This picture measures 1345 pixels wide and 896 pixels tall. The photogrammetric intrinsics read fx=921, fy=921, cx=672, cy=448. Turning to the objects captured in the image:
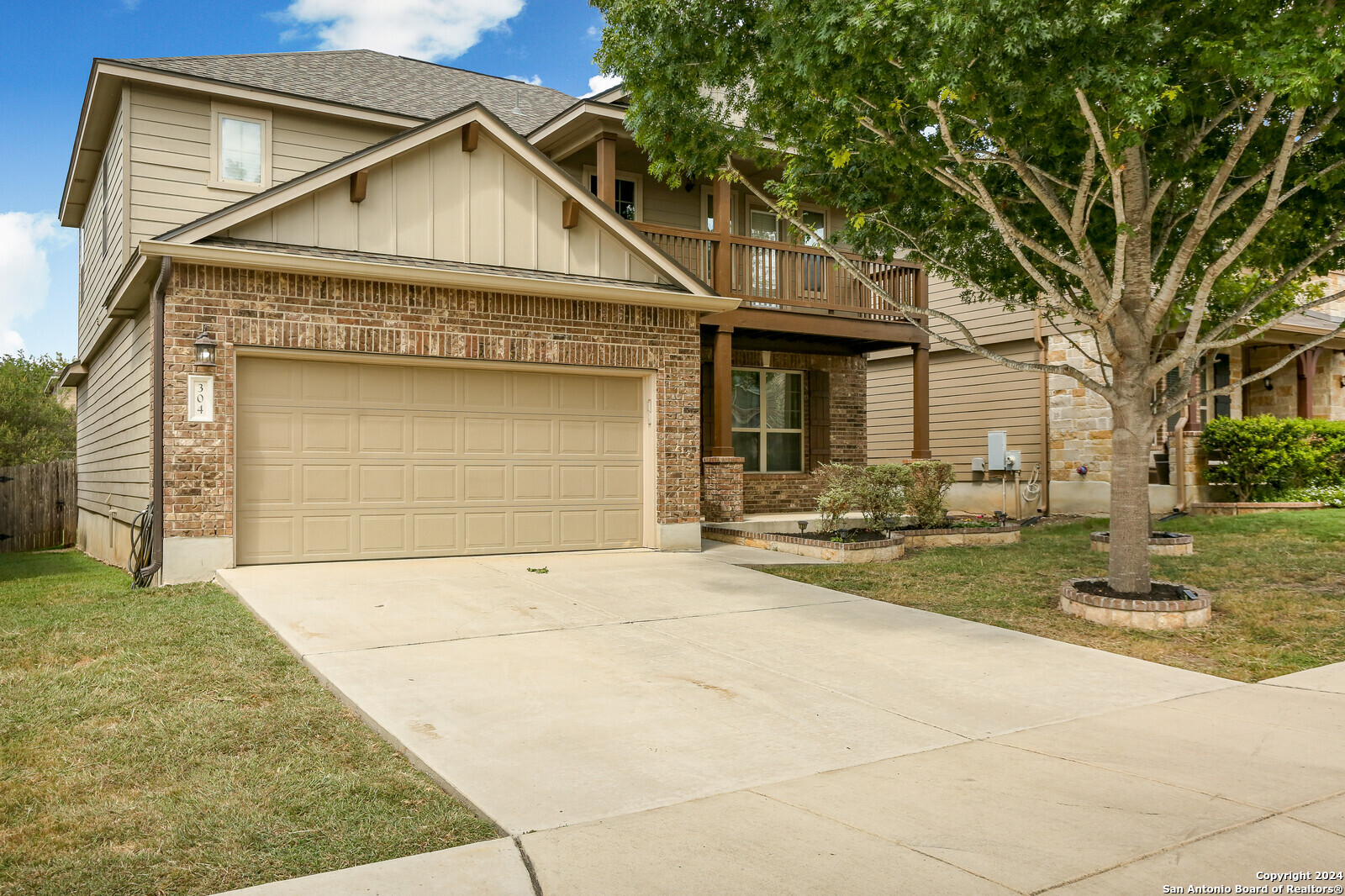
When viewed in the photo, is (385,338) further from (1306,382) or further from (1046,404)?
(1306,382)

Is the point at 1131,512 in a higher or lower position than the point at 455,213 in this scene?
lower

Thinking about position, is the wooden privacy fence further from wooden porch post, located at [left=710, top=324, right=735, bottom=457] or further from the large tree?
the large tree

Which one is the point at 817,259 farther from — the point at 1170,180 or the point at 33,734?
the point at 33,734

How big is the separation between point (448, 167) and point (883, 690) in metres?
7.49

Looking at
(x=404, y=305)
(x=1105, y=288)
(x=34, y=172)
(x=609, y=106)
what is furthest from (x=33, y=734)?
(x=34, y=172)

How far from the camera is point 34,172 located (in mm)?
36406

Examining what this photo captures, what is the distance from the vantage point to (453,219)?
10.1m

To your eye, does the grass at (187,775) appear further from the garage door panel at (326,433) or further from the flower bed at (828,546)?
the flower bed at (828,546)

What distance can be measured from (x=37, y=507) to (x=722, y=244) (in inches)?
555

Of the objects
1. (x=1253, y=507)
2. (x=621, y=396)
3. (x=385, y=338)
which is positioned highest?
(x=385, y=338)

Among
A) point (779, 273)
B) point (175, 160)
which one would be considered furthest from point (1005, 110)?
point (175, 160)

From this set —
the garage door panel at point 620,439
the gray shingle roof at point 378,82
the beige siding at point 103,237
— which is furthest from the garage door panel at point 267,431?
the gray shingle roof at point 378,82

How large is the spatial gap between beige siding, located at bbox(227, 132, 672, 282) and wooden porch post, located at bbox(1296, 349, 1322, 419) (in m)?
14.0

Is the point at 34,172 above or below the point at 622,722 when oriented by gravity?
above
